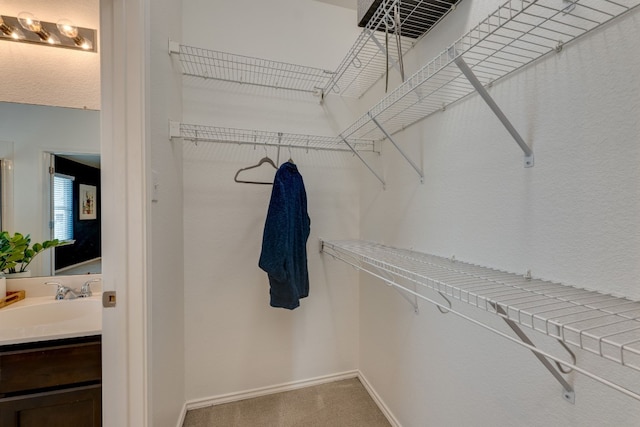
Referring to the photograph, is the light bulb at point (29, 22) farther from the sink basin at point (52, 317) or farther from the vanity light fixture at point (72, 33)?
the sink basin at point (52, 317)

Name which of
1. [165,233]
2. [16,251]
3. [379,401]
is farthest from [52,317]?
[379,401]

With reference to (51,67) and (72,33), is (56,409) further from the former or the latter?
(72,33)

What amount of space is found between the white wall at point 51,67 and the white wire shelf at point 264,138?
585 millimetres

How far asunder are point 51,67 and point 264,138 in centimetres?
127

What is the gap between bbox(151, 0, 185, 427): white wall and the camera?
112 cm

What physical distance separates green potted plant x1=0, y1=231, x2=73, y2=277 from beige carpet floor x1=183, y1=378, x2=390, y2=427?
1321 millimetres

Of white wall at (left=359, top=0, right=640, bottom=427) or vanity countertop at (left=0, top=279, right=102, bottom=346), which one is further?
vanity countertop at (left=0, top=279, right=102, bottom=346)

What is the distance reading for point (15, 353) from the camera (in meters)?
1.00

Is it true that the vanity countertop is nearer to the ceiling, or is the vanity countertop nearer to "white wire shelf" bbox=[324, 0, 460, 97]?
"white wire shelf" bbox=[324, 0, 460, 97]

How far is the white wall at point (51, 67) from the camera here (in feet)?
4.77

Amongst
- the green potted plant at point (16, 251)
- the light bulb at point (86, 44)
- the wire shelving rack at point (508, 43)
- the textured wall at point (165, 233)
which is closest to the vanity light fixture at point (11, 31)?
the light bulb at point (86, 44)

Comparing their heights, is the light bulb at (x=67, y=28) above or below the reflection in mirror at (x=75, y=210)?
above

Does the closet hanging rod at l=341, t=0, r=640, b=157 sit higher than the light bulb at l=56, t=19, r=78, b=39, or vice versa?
the light bulb at l=56, t=19, r=78, b=39

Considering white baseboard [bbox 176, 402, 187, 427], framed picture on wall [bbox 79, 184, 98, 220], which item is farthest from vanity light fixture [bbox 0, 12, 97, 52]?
white baseboard [bbox 176, 402, 187, 427]
